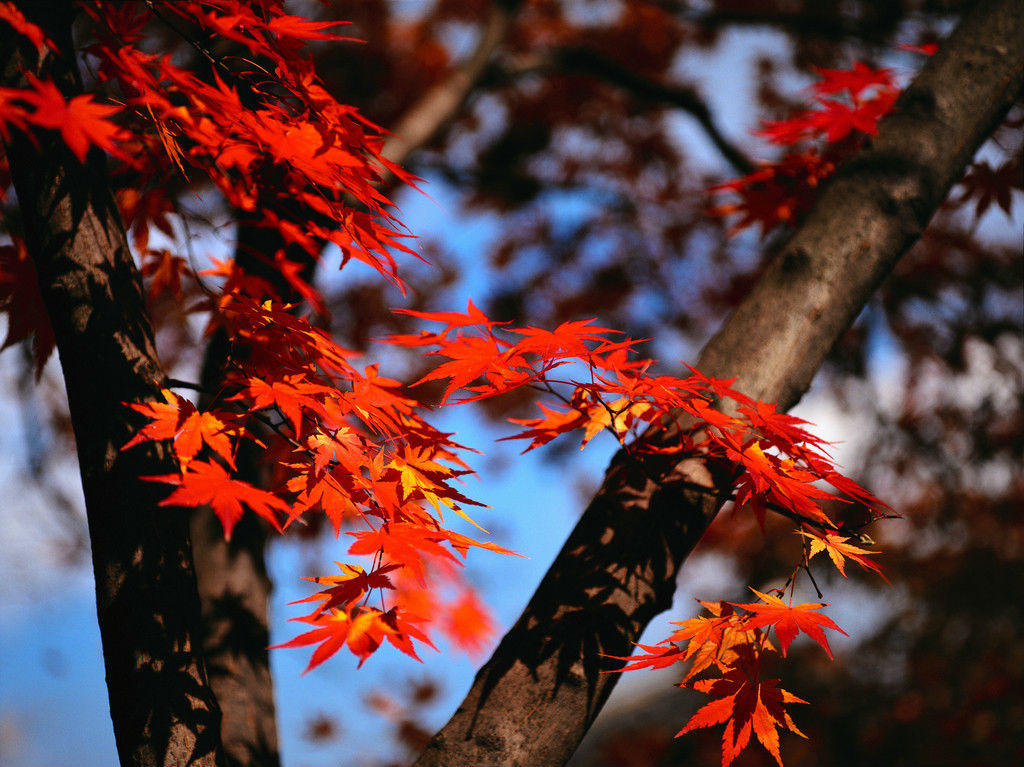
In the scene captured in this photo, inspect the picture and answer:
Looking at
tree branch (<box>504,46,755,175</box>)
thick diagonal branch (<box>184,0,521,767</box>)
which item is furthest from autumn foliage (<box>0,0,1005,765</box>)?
tree branch (<box>504,46,755,175</box>)

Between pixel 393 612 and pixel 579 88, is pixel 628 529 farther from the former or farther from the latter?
pixel 579 88

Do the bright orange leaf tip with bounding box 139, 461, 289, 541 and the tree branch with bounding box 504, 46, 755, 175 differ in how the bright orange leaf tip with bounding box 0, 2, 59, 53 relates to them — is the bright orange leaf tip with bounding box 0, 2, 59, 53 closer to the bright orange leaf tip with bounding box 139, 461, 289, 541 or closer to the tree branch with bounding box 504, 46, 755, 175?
the bright orange leaf tip with bounding box 139, 461, 289, 541

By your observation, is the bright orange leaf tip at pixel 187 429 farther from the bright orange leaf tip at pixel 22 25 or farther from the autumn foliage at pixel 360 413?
the bright orange leaf tip at pixel 22 25

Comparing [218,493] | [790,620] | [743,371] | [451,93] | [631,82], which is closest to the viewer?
[218,493]

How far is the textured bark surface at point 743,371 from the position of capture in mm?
1200

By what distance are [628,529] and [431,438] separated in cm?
44

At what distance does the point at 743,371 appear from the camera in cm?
143

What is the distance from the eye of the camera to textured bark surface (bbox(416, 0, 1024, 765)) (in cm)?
120

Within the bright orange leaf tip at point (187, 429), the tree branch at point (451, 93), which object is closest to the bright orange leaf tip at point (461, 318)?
the bright orange leaf tip at point (187, 429)

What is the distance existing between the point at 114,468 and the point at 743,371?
1.27 meters

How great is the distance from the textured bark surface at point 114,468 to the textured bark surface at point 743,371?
0.48 meters

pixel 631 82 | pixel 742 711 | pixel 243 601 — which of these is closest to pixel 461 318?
pixel 742 711

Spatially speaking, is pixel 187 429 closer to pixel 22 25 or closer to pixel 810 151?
pixel 22 25

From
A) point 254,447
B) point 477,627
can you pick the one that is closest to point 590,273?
point 477,627
